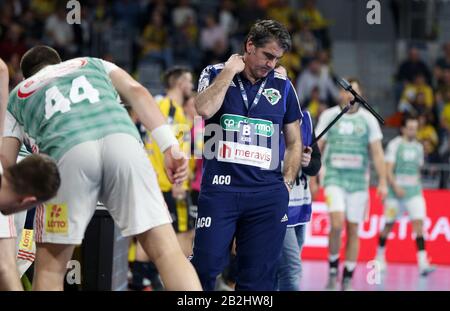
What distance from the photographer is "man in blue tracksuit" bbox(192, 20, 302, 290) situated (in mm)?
6273

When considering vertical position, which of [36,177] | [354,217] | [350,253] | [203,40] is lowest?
[350,253]

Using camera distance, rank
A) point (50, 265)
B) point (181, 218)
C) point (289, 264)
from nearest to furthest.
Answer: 1. point (50, 265)
2. point (289, 264)
3. point (181, 218)

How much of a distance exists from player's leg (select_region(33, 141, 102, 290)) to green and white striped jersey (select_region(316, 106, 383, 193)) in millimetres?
6209

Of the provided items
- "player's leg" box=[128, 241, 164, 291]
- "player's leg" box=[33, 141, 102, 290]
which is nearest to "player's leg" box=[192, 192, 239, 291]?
"player's leg" box=[33, 141, 102, 290]

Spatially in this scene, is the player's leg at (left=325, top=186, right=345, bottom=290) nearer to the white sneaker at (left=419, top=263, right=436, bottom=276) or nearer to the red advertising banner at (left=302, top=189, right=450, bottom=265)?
the white sneaker at (left=419, top=263, right=436, bottom=276)

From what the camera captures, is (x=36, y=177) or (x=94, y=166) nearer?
(x=36, y=177)

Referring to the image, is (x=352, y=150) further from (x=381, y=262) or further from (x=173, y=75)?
(x=173, y=75)

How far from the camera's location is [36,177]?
4.83 meters

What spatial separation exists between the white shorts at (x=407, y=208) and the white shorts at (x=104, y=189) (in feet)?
26.8

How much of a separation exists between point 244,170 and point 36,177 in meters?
1.83

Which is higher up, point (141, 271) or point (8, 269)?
point (8, 269)

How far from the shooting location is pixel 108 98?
537 cm

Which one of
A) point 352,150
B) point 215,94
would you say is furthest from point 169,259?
point 352,150

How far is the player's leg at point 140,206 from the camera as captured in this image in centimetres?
515
